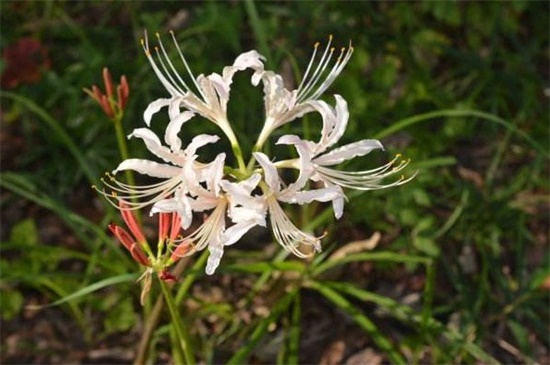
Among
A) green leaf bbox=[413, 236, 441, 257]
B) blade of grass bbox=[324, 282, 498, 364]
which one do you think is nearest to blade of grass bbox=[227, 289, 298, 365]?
blade of grass bbox=[324, 282, 498, 364]

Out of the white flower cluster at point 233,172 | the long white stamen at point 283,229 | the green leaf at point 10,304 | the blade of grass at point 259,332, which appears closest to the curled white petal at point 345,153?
the white flower cluster at point 233,172

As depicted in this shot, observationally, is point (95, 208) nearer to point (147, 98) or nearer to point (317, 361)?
point (147, 98)

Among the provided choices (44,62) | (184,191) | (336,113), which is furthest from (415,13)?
(184,191)

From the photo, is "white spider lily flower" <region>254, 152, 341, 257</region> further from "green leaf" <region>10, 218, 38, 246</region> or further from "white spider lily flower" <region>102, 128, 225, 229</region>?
"green leaf" <region>10, 218, 38, 246</region>

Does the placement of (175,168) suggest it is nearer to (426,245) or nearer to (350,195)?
(350,195)

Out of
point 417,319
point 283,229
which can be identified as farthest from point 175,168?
point 417,319

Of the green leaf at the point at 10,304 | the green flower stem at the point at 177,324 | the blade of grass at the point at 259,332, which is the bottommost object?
the green leaf at the point at 10,304

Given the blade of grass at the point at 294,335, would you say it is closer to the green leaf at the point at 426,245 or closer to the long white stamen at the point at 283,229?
the green leaf at the point at 426,245
